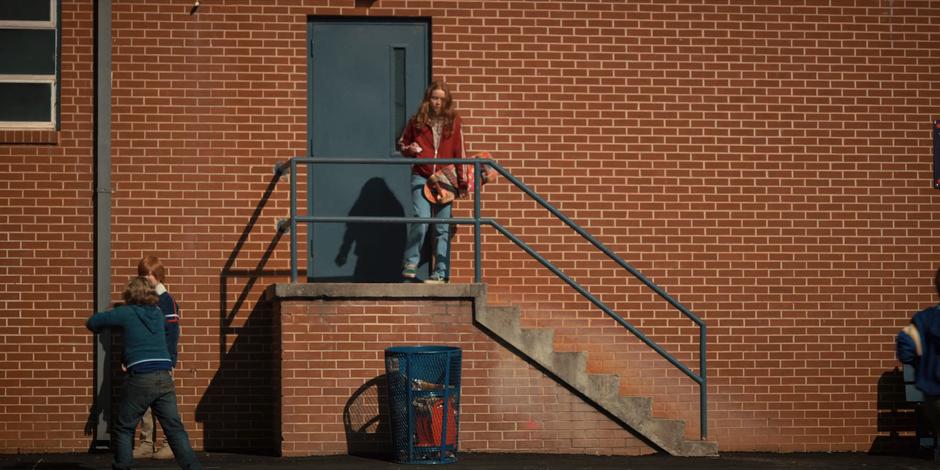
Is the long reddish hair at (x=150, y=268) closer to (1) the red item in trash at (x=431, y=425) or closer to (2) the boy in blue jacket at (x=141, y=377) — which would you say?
(2) the boy in blue jacket at (x=141, y=377)

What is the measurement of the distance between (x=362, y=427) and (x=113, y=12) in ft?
13.5

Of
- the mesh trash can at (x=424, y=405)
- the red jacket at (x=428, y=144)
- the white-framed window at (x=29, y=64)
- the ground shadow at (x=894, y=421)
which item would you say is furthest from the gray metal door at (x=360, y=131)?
the ground shadow at (x=894, y=421)

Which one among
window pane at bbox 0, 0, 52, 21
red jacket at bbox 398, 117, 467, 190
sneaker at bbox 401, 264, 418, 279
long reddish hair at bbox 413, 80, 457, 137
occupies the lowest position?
sneaker at bbox 401, 264, 418, 279

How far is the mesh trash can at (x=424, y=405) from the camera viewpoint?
9891mm

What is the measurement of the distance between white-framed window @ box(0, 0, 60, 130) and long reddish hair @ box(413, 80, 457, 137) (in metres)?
3.13

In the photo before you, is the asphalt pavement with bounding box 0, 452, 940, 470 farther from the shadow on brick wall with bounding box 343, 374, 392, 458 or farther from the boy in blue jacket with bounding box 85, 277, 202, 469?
the boy in blue jacket with bounding box 85, 277, 202, 469

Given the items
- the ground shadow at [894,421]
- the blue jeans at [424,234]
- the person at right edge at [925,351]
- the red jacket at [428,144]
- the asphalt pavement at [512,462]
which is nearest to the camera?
the person at right edge at [925,351]

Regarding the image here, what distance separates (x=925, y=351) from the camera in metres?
8.32

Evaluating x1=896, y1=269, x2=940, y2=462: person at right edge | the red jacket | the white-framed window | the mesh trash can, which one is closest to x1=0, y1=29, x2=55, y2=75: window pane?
the white-framed window

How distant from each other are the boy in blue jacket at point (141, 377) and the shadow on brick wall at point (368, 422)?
5.39 ft

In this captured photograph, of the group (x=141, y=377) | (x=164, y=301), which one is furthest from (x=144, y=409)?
(x=164, y=301)

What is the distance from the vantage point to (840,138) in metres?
11.9

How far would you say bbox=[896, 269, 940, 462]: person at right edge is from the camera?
26.9 feet

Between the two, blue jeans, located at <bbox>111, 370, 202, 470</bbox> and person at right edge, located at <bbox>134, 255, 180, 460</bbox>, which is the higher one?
person at right edge, located at <bbox>134, 255, 180, 460</bbox>
